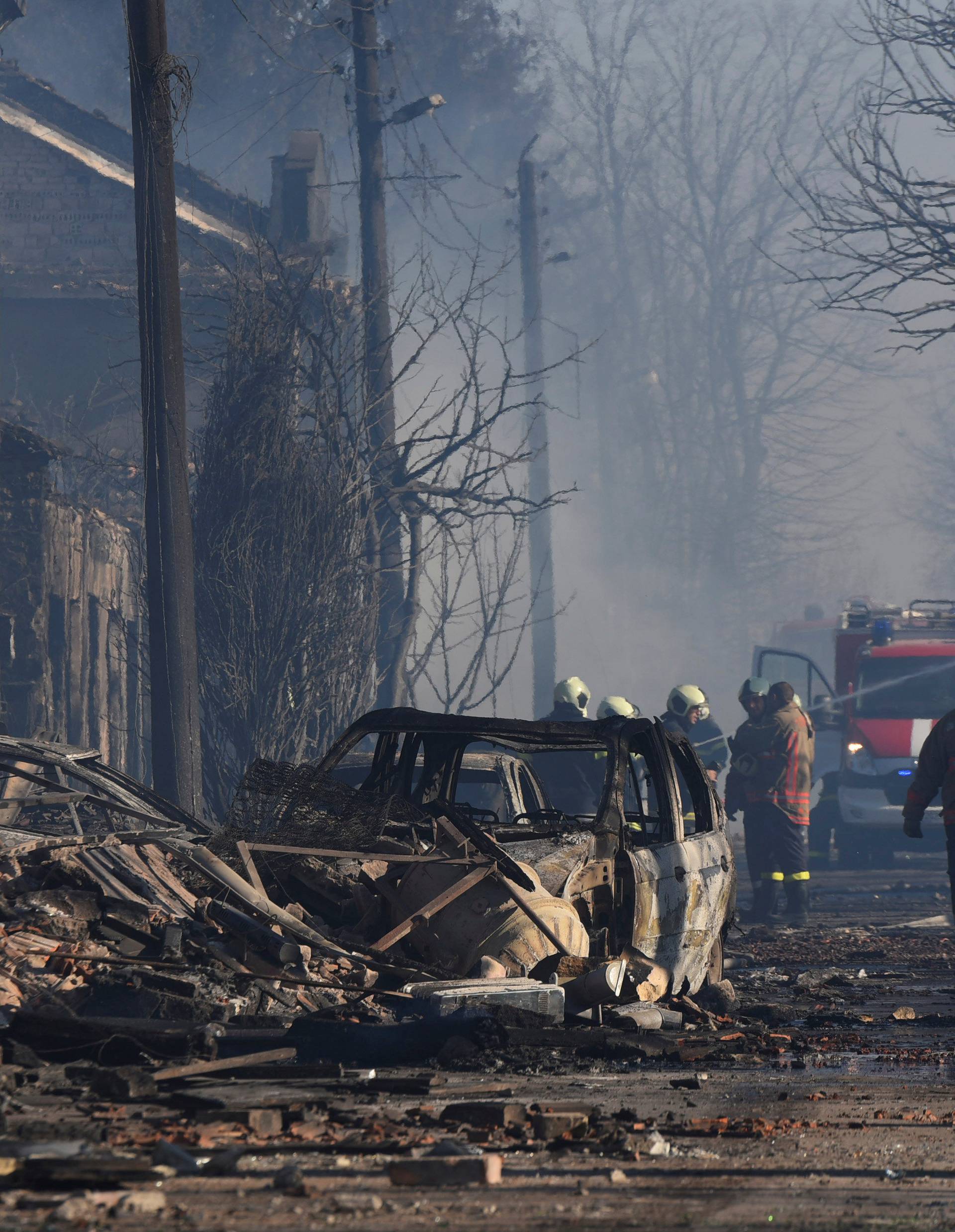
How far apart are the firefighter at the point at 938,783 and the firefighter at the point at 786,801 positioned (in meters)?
2.71

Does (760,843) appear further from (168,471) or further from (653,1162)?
(653,1162)

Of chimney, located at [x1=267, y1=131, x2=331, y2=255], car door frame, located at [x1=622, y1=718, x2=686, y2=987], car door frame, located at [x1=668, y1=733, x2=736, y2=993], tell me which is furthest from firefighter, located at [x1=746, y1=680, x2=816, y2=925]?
chimney, located at [x1=267, y1=131, x2=331, y2=255]

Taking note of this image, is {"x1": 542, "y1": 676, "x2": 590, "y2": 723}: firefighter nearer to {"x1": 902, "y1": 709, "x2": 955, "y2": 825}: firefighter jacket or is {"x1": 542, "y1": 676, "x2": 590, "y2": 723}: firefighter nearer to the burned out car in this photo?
{"x1": 902, "y1": 709, "x2": 955, "y2": 825}: firefighter jacket

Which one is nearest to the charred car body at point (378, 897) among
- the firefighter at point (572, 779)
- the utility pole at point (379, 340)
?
the firefighter at point (572, 779)

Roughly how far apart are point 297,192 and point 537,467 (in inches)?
236

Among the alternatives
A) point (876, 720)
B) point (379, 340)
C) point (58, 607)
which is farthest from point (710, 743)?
point (58, 607)

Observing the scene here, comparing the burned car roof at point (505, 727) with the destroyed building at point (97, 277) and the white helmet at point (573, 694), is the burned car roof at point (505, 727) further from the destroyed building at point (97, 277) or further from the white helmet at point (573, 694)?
the destroyed building at point (97, 277)

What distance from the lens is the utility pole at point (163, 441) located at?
11570 millimetres

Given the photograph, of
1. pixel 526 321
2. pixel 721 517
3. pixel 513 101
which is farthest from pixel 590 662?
pixel 526 321

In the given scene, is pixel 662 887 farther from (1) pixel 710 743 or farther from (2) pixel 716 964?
(1) pixel 710 743

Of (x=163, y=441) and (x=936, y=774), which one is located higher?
(x=163, y=441)

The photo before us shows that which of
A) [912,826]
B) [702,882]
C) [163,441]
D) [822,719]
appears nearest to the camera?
[702,882]

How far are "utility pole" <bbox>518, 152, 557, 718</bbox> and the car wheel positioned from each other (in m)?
19.0

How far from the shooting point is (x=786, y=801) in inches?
565
